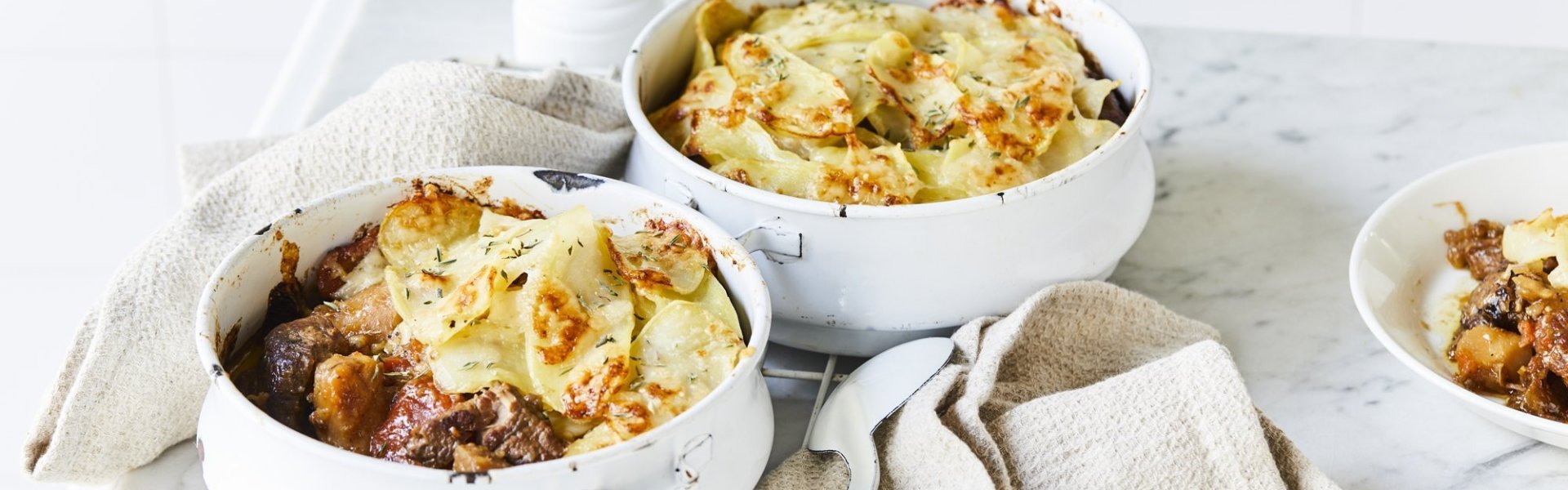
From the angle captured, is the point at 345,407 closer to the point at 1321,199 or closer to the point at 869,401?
the point at 869,401

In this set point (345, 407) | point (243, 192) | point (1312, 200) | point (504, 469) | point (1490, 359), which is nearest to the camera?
point (504, 469)

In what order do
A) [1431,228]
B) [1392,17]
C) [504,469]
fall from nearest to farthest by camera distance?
[504,469], [1431,228], [1392,17]

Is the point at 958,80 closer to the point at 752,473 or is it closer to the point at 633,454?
the point at 752,473

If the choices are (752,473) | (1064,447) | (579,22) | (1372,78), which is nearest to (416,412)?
(752,473)

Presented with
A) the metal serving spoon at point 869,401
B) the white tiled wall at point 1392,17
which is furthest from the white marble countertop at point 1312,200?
the white tiled wall at point 1392,17

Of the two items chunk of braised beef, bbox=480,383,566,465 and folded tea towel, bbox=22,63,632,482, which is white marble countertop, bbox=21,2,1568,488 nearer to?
folded tea towel, bbox=22,63,632,482

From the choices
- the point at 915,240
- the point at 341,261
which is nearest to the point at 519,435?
the point at 341,261
